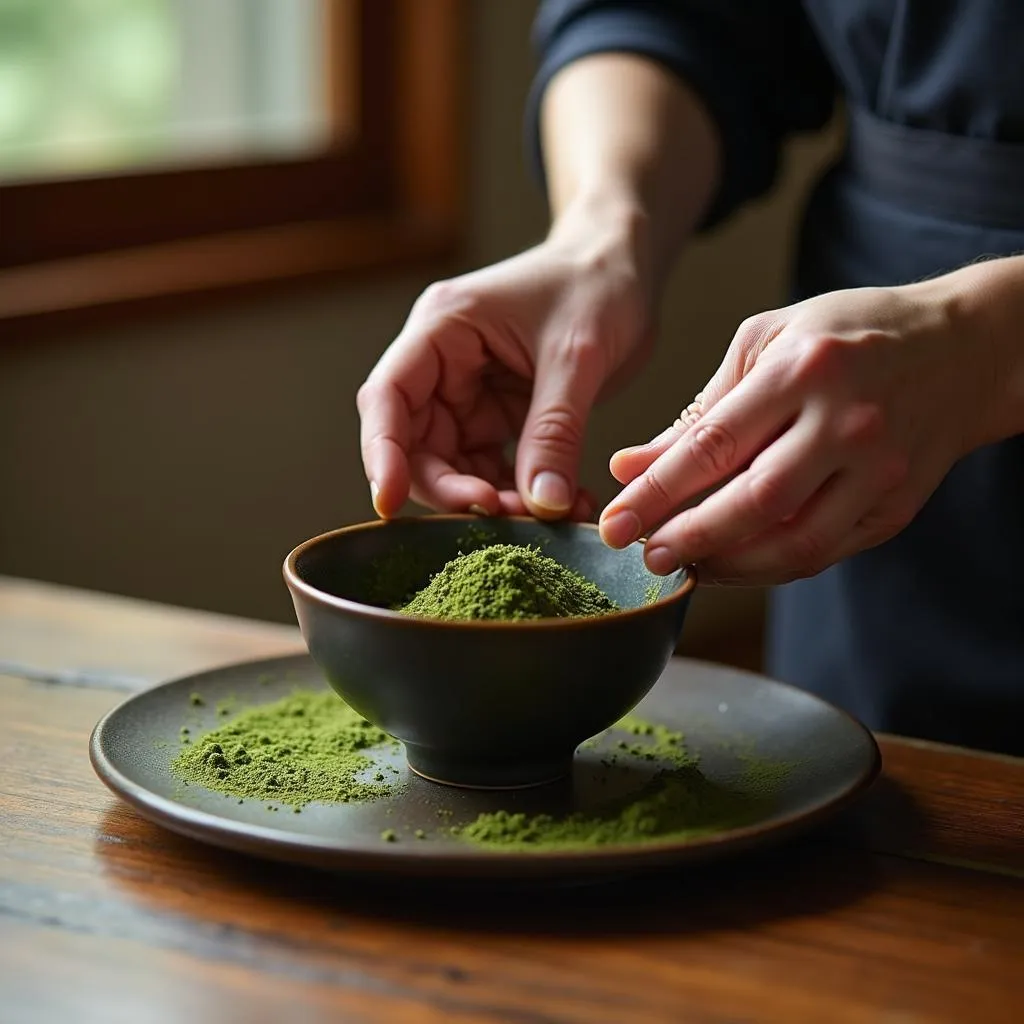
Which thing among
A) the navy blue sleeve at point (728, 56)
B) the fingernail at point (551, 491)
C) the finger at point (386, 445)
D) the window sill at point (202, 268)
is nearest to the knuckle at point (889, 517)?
the fingernail at point (551, 491)

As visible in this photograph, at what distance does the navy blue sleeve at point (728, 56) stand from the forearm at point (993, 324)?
20.8 inches

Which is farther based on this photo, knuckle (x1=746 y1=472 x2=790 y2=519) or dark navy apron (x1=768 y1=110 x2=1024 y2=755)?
Answer: dark navy apron (x1=768 y1=110 x2=1024 y2=755)

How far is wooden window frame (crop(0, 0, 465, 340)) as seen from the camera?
212cm

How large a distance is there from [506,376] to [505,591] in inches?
14.8

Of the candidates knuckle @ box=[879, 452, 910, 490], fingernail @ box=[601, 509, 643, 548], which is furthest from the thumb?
knuckle @ box=[879, 452, 910, 490]

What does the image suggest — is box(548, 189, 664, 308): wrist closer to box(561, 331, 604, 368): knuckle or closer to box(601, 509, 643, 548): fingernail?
box(561, 331, 604, 368): knuckle

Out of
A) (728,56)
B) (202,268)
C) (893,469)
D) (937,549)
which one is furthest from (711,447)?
(202,268)

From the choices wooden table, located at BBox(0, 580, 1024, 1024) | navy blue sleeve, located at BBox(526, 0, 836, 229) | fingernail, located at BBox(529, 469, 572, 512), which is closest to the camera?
wooden table, located at BBox(0, 580, 1024, 1024)

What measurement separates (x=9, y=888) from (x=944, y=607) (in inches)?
31.5

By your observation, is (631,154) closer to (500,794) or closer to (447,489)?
(447,489)

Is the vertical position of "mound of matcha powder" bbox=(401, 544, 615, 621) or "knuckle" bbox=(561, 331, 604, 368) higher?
"knuckle" bbox=(561, 331, 604, 368)

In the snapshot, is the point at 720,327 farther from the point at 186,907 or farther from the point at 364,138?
the point at 186,907

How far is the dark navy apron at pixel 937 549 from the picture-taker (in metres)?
1.18

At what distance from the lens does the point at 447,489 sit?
1053mm
